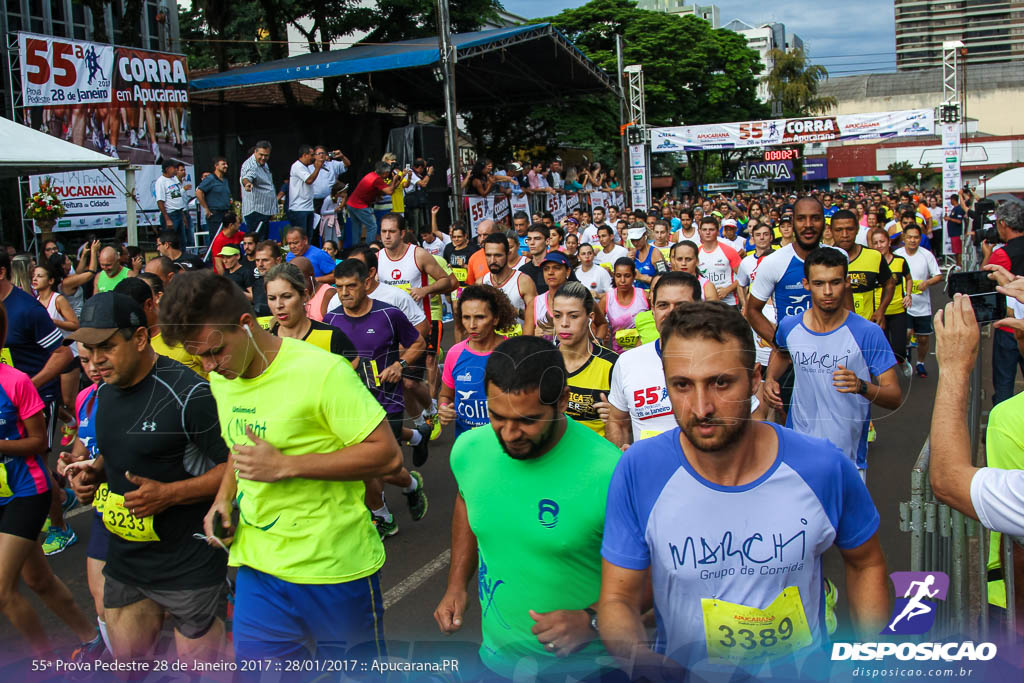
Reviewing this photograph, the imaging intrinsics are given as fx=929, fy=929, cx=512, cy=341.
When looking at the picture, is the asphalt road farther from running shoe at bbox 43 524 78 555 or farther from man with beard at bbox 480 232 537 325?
man with beard at bbox 480 232 537 325

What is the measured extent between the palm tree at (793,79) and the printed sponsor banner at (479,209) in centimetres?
5351

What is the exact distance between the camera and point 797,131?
85.3ft

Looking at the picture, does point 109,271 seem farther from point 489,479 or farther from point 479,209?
point 479,209

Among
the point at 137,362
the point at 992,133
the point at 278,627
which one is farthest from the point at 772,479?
the point at 992,133

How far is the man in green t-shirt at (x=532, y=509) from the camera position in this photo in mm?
2611

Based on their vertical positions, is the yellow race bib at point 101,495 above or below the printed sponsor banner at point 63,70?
below

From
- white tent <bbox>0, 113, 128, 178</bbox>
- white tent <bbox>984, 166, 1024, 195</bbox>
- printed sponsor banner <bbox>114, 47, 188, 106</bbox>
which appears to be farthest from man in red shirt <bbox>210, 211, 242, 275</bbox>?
white tent <bbox>984, 166, 1024, 195</bbox>

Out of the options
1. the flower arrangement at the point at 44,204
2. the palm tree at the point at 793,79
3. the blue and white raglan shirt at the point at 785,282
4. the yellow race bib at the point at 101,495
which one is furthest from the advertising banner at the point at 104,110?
the palm tree at the point at 793,79

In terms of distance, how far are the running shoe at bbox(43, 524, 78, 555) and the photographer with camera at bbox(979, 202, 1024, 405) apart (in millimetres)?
6401

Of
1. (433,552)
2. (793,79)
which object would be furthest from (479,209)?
(793,79)

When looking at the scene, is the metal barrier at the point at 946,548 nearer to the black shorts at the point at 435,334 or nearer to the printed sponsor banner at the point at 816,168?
the black shorts at the point at 435,334

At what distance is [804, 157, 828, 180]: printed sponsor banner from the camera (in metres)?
83.4

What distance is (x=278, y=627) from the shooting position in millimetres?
3027

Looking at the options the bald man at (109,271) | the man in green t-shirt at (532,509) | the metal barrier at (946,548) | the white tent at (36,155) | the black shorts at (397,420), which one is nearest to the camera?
the man in green t-shirt at (532,509)
